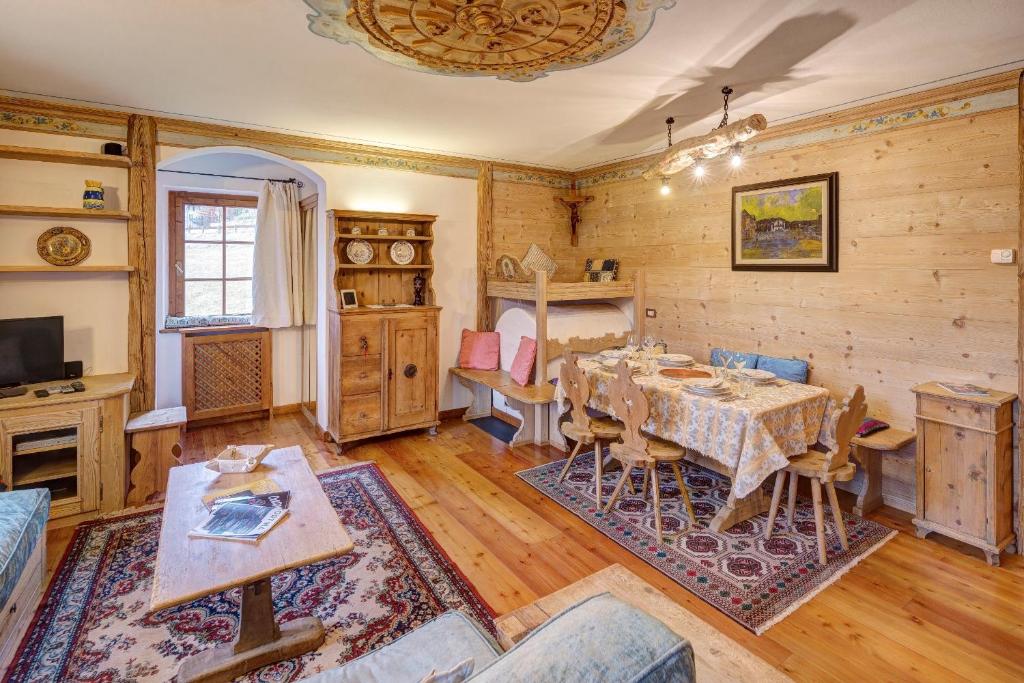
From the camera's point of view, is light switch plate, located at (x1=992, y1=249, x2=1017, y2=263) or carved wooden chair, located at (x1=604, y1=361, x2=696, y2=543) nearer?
light switch plate, located at (x1=992, y1=249, x2=1017, y2=263)

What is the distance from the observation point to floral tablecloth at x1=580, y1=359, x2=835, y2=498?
265cm

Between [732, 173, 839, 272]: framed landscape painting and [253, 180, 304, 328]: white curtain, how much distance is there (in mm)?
3996

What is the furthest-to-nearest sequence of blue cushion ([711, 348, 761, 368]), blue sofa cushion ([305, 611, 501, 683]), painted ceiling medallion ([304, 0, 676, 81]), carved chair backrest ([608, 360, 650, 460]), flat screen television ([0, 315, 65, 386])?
blue cushion ([711, 348, 761, 368]), flat screen television ([0, 315, 65, 386]), carved chair backrest ([608, 360, 650, 460]), painted ceiling medallion ([304, 0, 676, 81]), blue sofa cushion ([305, 611, 501, 683])

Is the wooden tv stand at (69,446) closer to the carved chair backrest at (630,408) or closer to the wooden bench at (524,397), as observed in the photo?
the wooden bench at (524,397)

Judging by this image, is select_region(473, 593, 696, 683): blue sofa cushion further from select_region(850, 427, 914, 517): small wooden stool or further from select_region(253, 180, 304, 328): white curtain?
Result: select_region(253, 180, 304, 328): white curtain

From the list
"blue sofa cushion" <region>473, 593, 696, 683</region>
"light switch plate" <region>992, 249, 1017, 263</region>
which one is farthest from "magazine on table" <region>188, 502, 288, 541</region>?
"light switch plate" <region>992, 249, 1017, 263</region>

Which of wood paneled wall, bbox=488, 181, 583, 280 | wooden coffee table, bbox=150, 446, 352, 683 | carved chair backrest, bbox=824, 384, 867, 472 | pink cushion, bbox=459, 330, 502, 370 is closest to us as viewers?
wooden coffee table, bbox=150, 446, 352, 683

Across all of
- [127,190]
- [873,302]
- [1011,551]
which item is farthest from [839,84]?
[127,190]

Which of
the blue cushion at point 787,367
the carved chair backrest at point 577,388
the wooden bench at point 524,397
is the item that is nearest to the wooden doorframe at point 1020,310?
the blue cushion at point 787,367

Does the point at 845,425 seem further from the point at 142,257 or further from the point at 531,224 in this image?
the point at 142,257

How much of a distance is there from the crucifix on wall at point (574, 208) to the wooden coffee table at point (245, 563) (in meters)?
4.05

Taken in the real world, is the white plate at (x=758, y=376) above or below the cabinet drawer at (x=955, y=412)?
above

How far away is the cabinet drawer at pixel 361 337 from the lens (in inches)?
166

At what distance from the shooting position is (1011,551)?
2.81 metres
